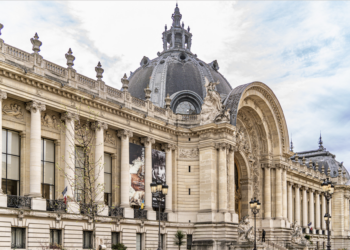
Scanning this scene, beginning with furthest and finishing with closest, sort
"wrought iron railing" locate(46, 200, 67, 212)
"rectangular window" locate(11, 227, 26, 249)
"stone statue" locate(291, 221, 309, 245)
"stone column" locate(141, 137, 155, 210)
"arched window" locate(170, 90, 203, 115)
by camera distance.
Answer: "stone statue" locate(291, 221, 309, 245), "arched window" locate(170, 90, 203, 115), "stone column" locate(141, 137, 155, 210), "wrought iron railing" locate(46, 200, 67, 212), "rectangular window" locate(11, 227, 26, 249)

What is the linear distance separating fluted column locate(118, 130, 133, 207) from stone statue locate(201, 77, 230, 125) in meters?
8.70

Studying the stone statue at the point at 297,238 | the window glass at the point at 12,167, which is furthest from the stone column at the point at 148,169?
the stone statue at the point at 297,238

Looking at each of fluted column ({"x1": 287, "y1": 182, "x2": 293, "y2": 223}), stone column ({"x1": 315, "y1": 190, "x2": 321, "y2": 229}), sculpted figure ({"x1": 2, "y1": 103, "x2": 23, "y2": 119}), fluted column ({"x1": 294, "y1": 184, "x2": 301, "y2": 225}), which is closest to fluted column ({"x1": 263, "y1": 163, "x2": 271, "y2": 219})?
fluted column ({"x1": 287, "y1": 182, "x2": 293, "y2": 223})

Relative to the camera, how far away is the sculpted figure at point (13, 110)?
Answer: 2859 cm

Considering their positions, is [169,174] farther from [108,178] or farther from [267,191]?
[267,191]

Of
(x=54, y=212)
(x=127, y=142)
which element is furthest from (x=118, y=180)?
(x=54, y=212)

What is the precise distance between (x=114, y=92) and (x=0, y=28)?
1120cm

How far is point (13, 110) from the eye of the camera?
29.0m

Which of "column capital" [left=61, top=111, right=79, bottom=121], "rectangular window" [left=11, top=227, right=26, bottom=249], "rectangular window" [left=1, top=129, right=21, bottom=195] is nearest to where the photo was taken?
"rectangular window" [left=11, top=227, right=26, bottom=249]

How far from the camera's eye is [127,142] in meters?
37.2

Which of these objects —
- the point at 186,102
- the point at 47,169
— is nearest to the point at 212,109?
the point at 186,102

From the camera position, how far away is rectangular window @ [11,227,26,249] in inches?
1057

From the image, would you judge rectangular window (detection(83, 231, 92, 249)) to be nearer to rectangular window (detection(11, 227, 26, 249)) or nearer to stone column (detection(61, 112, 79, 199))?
stone column (detection(61, 112, 79, 199))

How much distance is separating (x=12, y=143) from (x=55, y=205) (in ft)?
15.6
